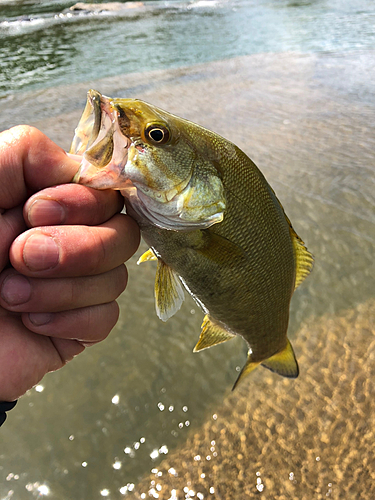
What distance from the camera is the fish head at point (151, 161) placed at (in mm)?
1183

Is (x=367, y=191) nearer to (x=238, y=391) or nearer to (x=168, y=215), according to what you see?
(x=238, y=391)

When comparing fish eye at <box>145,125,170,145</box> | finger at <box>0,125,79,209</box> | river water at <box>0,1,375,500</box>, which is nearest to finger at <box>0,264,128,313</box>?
finger at <box>0,125,79,209</box>

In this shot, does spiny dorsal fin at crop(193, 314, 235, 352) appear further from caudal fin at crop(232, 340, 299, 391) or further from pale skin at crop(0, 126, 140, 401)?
pale skin at crop(0, 126, 140, 401)

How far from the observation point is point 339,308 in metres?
3.14

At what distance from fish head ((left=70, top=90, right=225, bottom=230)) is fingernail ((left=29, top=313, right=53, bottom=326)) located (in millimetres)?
491

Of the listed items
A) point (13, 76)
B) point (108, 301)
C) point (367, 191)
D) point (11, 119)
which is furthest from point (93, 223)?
point (13, 76)

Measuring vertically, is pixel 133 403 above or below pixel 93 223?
below

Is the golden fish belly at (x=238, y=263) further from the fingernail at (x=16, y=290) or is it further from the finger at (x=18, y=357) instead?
the finger at (x=18, y=357)

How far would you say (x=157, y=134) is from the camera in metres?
1.28

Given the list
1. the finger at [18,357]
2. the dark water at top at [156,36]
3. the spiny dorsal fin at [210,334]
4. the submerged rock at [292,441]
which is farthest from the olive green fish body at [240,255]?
the dark water at top at [156,36]

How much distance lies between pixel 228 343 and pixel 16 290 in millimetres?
2024

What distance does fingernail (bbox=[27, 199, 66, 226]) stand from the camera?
121 centimetres

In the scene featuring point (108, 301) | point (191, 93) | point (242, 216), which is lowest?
point (191, 93)

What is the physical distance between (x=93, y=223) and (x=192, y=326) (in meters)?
1.93
